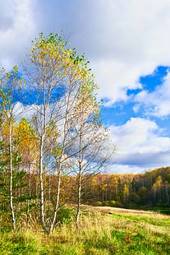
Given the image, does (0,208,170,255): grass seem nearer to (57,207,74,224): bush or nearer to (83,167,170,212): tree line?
(57,207,74,224): bush

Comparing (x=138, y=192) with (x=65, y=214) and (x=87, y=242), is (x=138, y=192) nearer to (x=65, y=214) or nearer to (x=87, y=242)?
(x=65, y=214)

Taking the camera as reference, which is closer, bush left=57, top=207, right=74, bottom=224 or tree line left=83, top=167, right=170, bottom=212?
bush left=57, top=207, right=74, bottom=224

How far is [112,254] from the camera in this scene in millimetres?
13062

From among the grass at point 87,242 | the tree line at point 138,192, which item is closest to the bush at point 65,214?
the grass at point 87,242

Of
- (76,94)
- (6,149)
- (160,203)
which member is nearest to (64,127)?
(76,94)

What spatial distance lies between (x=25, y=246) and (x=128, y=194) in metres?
136

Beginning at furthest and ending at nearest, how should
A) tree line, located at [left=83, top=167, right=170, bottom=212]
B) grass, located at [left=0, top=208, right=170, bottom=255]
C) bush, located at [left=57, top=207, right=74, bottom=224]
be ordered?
tree line, located at [left=83, top=167, right=170, bottom=212] → bush, located at [left=57, top=207, right=74, bottom=224] → grass, located at [left=0, top=208, right=170, bottom=255]

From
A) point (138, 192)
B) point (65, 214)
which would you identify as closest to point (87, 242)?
point (65, 214)

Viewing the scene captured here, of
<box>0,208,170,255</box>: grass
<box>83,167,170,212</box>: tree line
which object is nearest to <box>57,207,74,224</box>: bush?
<box>0,208,170,255</box>: grass

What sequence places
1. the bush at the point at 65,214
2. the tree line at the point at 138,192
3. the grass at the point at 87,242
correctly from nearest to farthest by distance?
the grass at the point at 87,242 < the bush at the point at 65,214 < the tree line at the point at 138,192

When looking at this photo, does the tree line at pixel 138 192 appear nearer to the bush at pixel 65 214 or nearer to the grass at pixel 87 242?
the bush at pixel 65 214

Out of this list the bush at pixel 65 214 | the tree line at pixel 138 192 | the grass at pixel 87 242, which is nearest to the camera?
the grass at pixel 87 242

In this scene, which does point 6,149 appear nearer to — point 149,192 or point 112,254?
point 112,254

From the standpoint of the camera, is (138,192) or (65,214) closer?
(65,214)
